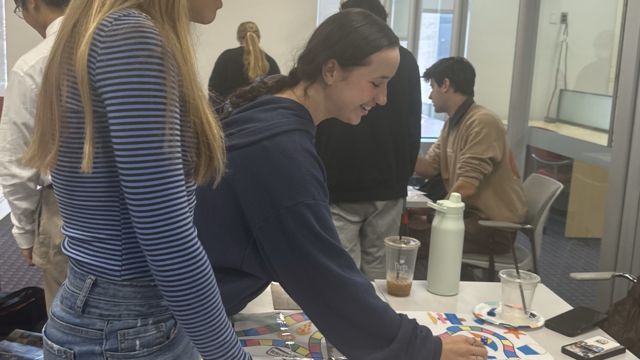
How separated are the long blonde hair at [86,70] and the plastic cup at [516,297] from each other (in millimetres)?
907

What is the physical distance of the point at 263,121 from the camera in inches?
42.6

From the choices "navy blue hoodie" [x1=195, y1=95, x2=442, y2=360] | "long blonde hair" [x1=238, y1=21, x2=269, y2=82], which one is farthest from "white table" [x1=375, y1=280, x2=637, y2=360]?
"long blonde hair" [x1=238, y1=21, x2=269, y2=82]

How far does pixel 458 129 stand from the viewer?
3010mm

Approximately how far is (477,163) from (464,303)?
1422 millimetres

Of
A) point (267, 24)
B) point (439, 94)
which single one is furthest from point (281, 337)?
point (267, 24)

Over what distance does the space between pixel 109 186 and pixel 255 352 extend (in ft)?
1.81

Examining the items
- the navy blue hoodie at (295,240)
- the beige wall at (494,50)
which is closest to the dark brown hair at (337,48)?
the navy blue hoodie at (295,240)

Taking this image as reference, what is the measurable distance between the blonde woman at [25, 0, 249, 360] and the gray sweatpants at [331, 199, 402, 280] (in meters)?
1.52

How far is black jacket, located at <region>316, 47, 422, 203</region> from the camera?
2.29 metres

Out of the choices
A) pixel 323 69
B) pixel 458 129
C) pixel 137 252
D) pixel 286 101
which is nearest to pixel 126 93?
pixel 137 252

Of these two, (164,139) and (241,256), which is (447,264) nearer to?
(241,256)

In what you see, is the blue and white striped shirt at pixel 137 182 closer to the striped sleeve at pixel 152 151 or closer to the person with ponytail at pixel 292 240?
the striped sleeve at pixel 152 151

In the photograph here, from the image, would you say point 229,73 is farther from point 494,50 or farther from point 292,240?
point 292,240

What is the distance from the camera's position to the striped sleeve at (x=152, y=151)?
69cm
